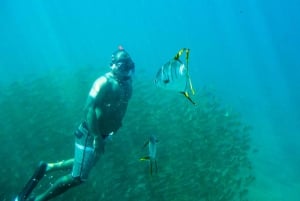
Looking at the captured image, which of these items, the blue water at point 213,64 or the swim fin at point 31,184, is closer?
the swim fin at point 31,184

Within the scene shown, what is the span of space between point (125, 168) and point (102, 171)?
0.57 metres

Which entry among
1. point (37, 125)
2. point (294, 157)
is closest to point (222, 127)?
point (37, 125)

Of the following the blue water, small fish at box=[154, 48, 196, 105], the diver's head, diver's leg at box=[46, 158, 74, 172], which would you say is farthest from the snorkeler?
the blue water

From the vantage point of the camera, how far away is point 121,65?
5.43 m

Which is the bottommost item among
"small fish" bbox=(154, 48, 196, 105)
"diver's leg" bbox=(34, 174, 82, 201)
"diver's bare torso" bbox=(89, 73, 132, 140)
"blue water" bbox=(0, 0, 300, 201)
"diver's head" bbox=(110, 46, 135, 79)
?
"small fish" bbox=(154, 48, 196, 105)

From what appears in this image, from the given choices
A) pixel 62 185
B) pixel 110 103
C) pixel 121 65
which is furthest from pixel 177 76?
pixel 62 185

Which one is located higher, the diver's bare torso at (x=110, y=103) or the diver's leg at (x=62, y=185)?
the diver's bare torso at (x=110, y=103)

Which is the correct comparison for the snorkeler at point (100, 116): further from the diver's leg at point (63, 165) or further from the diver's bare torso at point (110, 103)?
the diver's leg at point (63, 165)

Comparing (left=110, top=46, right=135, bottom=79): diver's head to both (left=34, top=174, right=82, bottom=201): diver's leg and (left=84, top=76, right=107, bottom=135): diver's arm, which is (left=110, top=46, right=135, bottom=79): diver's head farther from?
(left=34, top=174, right=82, bottom=201): diver's leg

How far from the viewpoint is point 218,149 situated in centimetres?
1052

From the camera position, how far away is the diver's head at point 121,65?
5426mm

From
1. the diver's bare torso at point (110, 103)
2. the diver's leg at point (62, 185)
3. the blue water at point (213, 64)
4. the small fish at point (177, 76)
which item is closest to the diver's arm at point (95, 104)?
the diver's bare torso at point (110, 103)

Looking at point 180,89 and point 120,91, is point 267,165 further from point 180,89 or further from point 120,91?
point 180,89

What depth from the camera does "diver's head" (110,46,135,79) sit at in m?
5.43
